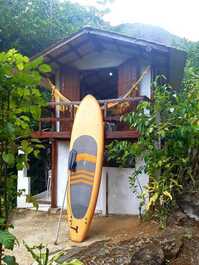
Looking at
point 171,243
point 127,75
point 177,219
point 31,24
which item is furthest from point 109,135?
point 31,24

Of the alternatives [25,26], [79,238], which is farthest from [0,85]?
[25,26]

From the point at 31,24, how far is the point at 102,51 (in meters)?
5.95

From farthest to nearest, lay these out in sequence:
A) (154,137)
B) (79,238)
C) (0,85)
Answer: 1. (154,137)
2. (79,238)
3. (0,85)

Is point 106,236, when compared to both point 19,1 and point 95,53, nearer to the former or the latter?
point 95,53

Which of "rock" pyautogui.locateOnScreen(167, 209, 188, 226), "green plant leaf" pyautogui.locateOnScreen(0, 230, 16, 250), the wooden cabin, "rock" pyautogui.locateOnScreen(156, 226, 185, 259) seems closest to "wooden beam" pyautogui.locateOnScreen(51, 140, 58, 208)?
the wooden cabin

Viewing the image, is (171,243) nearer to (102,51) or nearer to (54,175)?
(54,175)

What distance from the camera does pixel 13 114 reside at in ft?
5.17

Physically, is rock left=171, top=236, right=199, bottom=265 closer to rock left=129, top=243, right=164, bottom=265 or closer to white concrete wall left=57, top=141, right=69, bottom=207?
rock left=129, top=243, right=164, bottom=265

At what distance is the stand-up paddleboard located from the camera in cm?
A: 701

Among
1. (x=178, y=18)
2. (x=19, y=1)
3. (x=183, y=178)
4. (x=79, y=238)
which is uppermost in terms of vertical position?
(x=178, y=18)

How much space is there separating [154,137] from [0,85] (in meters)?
5.89

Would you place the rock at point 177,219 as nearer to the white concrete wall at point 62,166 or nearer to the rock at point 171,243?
the rock at point 171,243

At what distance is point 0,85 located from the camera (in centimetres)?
146

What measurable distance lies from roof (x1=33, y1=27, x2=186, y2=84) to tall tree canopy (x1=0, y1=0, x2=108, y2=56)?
4641mm
